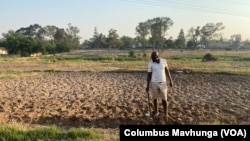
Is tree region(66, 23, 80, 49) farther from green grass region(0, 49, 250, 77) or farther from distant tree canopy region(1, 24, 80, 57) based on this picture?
green grass region(0, 49, 250, 77)

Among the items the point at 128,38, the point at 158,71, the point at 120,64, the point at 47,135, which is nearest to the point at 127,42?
the point at 128,38

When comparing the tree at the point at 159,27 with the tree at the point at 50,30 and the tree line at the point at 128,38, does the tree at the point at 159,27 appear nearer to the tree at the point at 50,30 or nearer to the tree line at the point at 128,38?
the tree line at the point at 128,38

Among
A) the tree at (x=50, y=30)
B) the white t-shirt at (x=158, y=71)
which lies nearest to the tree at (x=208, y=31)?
the tree at (x=50, y=30)

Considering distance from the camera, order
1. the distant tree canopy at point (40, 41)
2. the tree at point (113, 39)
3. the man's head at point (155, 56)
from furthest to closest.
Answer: the tree at point (113, 39) < the distant tree canopy at point (40, 41) < the man's head at point (155, 56)

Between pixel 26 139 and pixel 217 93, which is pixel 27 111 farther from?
pixel 217 93

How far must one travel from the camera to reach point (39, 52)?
64.4 metres

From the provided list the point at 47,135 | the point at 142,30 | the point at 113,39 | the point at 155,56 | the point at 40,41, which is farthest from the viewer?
the point at 142,30

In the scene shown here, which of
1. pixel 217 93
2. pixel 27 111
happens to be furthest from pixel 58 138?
pixel 217 93

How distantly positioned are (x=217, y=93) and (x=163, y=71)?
17.9 feet

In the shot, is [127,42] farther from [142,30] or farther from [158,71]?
[158,71]

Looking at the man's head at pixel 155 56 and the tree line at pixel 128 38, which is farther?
the tree line at pixel 128 38

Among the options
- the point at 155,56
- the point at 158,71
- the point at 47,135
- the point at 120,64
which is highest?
the point at 155,56

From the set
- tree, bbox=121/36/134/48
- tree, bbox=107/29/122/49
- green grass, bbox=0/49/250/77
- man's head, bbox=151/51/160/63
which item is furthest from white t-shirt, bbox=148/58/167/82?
tree, bbox=121/36/134/48

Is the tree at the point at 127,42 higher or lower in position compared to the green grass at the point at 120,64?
higher
